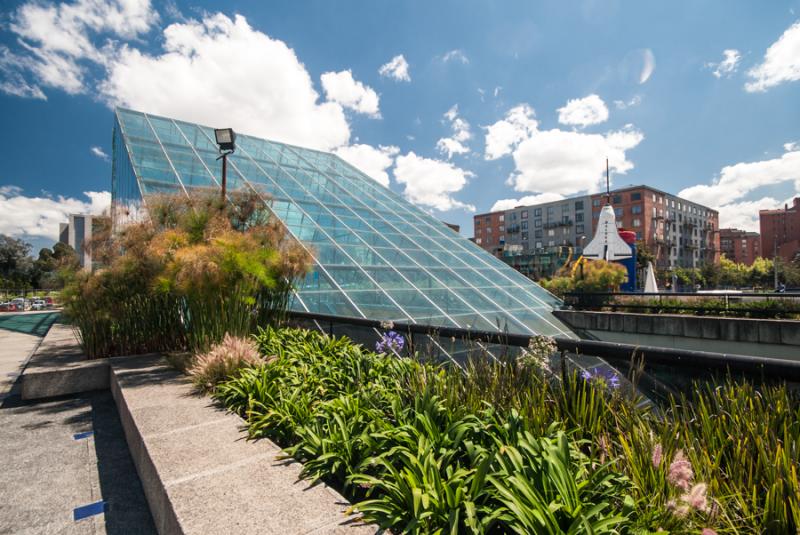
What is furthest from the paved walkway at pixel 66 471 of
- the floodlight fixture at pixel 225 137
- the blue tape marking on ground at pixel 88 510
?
the floodlight fixture at pixel 225 137

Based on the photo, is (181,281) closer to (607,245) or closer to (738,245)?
(607,245)

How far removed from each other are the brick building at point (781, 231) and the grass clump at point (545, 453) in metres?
121

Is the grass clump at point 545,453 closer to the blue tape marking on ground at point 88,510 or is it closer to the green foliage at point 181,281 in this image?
the blue tape marking on ground at point 88,510

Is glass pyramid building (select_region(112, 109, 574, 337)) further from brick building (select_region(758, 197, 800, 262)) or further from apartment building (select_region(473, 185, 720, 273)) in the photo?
brick building (select_region(758, 197, 800, 262))

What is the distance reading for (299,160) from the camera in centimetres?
2623

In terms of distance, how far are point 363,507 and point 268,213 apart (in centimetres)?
889

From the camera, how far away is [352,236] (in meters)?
15.5

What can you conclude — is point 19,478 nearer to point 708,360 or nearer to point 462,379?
point 462,379

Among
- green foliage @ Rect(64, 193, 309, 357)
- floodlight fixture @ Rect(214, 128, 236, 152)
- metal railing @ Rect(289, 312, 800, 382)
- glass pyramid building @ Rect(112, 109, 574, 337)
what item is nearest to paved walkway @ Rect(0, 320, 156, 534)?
green foliage @ Rect(64, 193, 309, 357)

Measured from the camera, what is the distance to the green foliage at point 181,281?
6284 millimetres

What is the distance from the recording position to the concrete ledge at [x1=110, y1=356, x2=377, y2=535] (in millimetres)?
2176

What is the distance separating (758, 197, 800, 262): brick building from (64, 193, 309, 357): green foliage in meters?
120

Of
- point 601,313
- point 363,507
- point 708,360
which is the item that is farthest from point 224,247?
point 601,313

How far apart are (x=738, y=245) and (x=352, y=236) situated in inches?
5377
